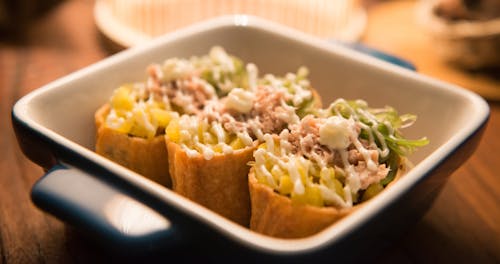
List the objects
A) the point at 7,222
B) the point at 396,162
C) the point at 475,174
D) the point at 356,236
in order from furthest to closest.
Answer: the point at 475,174 → the point at 7,222 → the point at 396,162 → the point at 356,236

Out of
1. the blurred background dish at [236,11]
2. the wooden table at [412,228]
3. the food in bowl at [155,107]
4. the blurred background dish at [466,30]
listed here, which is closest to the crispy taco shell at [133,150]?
Result: the food in bowl at [155,107]

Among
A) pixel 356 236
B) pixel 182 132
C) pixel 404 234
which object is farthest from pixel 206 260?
pixel 404 234

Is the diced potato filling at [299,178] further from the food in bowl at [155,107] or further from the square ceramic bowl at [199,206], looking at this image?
the food in bowl at [155,107]

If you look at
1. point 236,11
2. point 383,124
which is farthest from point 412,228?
point 236,11

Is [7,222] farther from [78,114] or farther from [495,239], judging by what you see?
[495,239]

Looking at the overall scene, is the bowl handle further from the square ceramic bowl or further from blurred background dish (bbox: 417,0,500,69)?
blurred background dish (bbox: 417,0,500,69)
